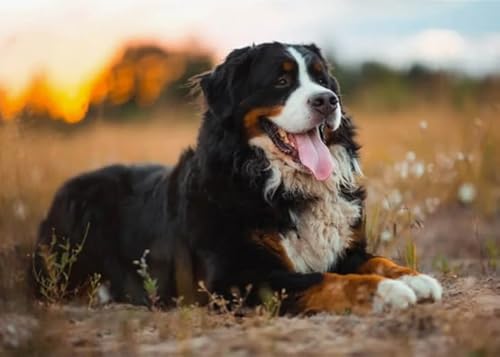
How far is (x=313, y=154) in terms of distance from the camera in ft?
18.9

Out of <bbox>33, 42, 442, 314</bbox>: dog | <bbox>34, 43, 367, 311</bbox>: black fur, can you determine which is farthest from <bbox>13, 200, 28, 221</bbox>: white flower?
<bbox>33, 42, 442, 314</bbox>: dog

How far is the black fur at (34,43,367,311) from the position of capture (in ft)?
17.7

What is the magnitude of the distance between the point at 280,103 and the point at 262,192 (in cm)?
57

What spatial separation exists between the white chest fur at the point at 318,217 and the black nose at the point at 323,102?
44 centimetres

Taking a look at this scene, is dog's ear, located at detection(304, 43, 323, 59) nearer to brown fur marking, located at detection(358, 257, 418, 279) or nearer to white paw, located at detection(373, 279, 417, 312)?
brown fur marking, located at detection(358, 257, 418, 279)

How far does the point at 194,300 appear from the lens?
18.5 feet

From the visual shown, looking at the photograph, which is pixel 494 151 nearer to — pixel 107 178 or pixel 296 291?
pixel 107 178

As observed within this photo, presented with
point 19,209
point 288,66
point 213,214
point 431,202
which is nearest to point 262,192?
point 213,214

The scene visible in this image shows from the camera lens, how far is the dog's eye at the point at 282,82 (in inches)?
228

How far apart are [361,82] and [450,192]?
51.2 ft

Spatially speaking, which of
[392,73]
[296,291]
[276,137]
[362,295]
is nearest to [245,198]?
[276,137]

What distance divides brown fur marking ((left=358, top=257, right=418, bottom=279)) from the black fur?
14cm

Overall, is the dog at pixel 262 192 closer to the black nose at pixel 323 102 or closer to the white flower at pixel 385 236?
the black nose at pixel 323 102

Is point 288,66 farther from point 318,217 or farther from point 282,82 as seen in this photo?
point 318,217
